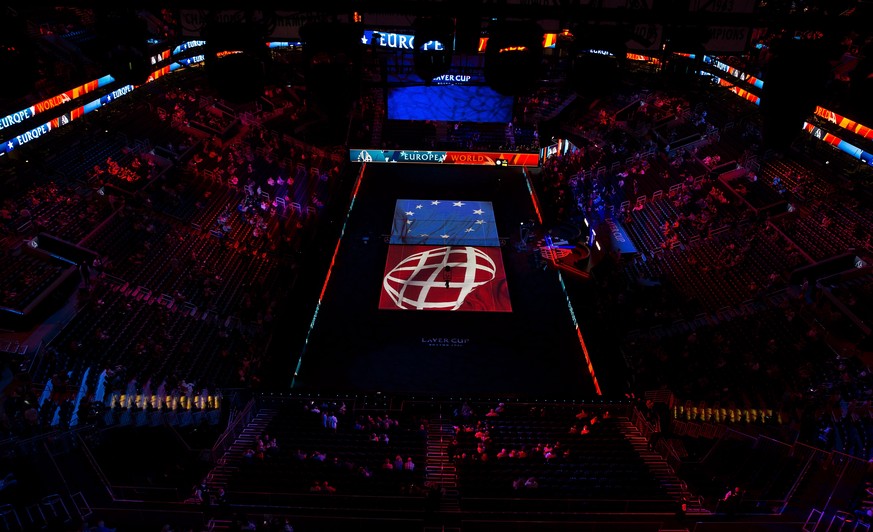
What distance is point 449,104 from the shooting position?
1208 inches

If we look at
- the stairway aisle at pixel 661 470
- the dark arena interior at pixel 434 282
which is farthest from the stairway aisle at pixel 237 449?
the stairway aisle at pixel 661 470

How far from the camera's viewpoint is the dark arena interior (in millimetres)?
8359

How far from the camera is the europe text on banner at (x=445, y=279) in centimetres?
1897

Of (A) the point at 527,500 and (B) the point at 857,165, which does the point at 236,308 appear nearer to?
(A) the point at 527,500

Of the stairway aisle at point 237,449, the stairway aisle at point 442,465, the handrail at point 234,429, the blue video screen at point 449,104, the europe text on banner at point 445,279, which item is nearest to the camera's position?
the stairway aisle at point 442,465

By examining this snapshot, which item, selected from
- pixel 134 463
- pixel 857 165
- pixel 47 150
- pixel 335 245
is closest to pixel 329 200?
pixel 335 245

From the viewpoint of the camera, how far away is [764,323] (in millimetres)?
16953

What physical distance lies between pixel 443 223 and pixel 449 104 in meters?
9.45

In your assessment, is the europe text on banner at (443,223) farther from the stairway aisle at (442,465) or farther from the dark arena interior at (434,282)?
the stairway aisle at (442,465)

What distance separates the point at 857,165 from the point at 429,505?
1878 centimetres

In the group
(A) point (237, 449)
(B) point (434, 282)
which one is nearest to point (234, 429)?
(A) point (237, 449)

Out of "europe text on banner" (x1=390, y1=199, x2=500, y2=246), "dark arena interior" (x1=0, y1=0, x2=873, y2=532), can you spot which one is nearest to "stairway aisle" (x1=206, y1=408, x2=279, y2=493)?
"dark arena interior" (x1=0, y1=0, x2=873, y2=532)

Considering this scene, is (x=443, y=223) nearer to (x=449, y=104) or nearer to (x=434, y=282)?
(x=434, y=282)

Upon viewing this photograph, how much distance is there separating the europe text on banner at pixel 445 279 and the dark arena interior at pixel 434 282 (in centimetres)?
12
